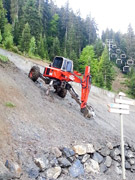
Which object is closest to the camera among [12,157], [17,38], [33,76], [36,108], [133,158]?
[12,157]

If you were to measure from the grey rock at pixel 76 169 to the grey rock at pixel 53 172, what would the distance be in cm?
62

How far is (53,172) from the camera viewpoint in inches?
271

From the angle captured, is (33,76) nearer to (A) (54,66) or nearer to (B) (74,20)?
(A) (54,66)

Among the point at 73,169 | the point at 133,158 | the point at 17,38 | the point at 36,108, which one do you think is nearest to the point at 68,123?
the point at 36,108

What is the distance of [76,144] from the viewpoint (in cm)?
881

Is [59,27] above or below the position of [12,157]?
above

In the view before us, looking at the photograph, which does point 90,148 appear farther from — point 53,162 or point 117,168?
point 53,162

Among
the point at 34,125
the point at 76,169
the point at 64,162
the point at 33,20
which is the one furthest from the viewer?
the point at 33,20

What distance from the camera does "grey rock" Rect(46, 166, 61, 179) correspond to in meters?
6.77

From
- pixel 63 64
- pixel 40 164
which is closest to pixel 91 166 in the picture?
pixel 40 164

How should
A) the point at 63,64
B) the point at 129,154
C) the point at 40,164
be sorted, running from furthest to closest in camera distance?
the point at 63,64
the point at 129,154
the point at 40,164

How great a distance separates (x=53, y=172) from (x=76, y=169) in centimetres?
117

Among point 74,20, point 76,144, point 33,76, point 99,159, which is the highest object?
point 74,20

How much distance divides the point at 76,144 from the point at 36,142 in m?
1.93
